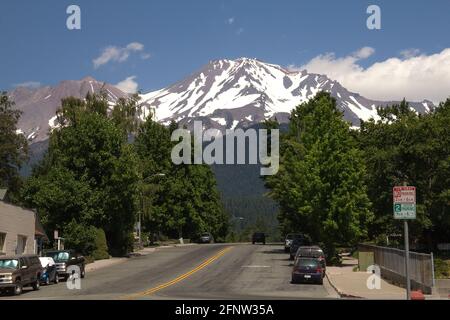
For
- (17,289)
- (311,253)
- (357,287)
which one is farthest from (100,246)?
(357,287)

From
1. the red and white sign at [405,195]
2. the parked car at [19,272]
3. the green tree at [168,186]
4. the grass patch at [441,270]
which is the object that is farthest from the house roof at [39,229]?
the red and white sign at [405,195]

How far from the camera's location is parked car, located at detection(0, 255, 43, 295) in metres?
28.5

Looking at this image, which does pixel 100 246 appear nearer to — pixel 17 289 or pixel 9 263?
pixel 9 263

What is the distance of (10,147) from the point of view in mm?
77438

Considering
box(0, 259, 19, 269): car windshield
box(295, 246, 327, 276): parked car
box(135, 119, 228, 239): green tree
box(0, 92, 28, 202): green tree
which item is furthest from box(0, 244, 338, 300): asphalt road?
box(135, 119, 228, 239): green tree

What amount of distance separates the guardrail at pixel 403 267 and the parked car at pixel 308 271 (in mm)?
3902

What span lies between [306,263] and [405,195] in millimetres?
18264

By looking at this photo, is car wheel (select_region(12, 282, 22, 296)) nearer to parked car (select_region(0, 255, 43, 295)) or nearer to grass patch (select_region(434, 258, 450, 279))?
parked car (select_region(0, 255, 43, 295))

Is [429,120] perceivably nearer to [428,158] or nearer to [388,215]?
[428,158]

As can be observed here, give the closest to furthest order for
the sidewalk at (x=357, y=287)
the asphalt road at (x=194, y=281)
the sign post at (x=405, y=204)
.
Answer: the sign post at (x=405, y=204), the sidewalk at (x=357, y=287), the asphalt road at (x=194, y=281)

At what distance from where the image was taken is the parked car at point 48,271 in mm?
34438

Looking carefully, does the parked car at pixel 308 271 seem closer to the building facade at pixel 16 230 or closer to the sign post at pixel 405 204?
the sign post at pixel 405 204

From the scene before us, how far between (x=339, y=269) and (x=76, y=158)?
26491mm

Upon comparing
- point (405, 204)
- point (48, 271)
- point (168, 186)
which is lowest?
point (48, 271)
